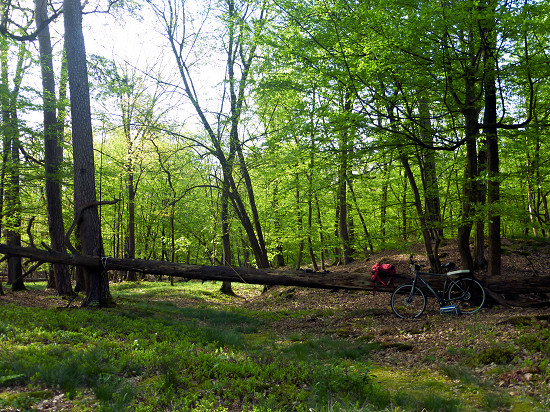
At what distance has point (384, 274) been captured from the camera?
9.69 meters

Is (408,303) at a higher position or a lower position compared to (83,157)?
lower

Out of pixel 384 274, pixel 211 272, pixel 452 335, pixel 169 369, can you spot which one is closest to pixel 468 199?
pixel 384 274

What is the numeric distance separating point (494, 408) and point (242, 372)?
299 cm

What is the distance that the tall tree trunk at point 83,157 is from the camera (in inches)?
386

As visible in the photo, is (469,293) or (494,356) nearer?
(494,356)

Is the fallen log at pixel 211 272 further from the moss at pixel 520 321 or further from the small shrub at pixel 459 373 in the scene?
the small shrub at pixel 459 373

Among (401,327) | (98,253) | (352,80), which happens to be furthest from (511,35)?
(98,253)

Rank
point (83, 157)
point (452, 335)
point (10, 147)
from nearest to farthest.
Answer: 1. point (452, 335)
2. point (83, 157)
3. point (10, 147)

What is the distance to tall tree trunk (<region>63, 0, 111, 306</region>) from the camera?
981cm

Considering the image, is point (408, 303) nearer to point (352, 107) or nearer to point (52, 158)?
point (352, 107)

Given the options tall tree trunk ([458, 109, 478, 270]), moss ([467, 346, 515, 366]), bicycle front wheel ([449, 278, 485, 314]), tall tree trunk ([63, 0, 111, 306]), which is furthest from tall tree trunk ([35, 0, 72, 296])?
tall tree trunk ([458, 109, 478, 270])

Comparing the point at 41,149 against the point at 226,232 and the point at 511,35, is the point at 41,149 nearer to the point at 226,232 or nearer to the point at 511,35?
the point at 226,232

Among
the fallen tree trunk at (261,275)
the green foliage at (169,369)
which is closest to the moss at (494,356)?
the green foliage at (169,369)

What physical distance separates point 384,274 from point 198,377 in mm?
6565
